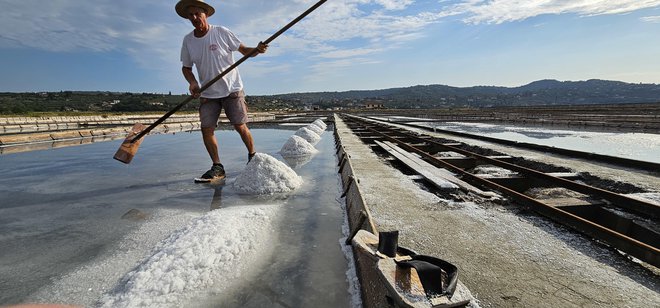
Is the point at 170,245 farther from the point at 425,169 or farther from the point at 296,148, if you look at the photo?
the point at 296,148

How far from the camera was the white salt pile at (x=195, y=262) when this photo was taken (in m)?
1.54

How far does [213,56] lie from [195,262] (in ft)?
10.1

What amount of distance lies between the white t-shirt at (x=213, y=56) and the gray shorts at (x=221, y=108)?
94 millimetres

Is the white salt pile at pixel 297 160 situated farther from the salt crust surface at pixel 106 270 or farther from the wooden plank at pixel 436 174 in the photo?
the salt crust surface at pixel 106 270

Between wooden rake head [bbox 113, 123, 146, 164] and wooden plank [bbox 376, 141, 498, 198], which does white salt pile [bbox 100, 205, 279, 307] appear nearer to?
wooden plank [bbox 376, 141, 498, 198]

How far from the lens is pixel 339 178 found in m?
4.39

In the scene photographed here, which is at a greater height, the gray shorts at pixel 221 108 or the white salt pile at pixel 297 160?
the gray shorts at pixel 221 108

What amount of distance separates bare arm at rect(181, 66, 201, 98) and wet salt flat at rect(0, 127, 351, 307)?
45.6 inches

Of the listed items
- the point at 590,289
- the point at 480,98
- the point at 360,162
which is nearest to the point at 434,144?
the point at 360,162

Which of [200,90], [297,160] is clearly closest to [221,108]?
[200,90]

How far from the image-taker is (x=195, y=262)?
179 cm

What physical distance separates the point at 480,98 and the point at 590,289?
181 m

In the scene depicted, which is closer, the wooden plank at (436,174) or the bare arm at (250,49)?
the wooden plank at (436,174)

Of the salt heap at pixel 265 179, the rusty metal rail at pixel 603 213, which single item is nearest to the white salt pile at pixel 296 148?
the salt heap at pixel 265 179
